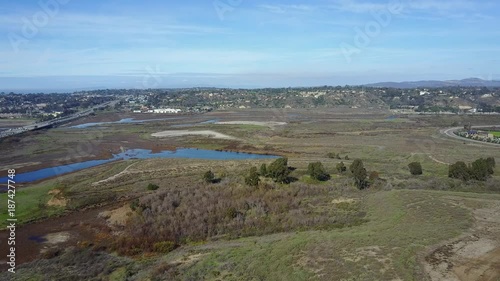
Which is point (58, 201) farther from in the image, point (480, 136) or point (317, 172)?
point (480, 136)

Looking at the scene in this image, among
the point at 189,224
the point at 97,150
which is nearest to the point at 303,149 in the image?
the point at 97,150

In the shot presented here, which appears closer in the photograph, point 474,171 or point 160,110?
point 474,171

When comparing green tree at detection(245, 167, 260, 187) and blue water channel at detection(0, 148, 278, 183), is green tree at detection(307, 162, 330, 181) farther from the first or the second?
blue water channel at detection(0, 148, 278, 183)

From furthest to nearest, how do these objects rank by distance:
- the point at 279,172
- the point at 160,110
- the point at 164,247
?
1. the point at 160,110
2. the point at 279,172
3. the point at 164,247

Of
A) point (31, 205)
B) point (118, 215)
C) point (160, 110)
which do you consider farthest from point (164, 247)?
point (160, 110)

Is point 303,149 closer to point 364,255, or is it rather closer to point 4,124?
point 364,255
